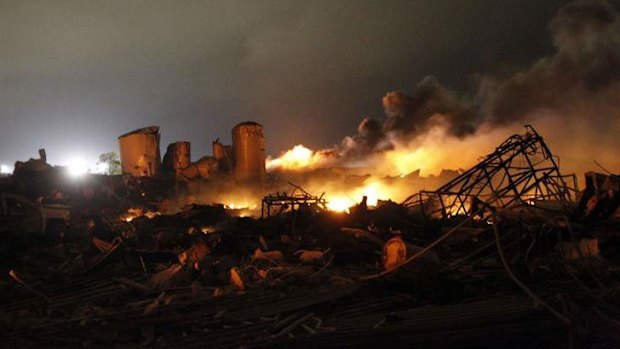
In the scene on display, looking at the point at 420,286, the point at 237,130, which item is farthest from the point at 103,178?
the point at 420,286

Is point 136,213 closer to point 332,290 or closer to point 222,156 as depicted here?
point 222,156

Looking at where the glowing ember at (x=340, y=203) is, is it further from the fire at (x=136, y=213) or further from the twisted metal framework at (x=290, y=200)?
the fire at (x=136, y=213)

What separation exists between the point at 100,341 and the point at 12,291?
3.65 m

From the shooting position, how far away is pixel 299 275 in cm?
845

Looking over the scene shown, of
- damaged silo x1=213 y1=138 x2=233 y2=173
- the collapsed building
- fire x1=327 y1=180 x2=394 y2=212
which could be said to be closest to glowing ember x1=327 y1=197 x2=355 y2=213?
fire x1=327 y1=180 x2=394 y2=212

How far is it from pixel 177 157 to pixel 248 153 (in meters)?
6.06

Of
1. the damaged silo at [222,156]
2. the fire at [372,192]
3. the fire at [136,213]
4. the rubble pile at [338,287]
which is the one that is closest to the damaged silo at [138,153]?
the damaged silo at [222,156]

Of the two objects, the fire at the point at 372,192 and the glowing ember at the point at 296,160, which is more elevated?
the glowing ember at the point at 296,160

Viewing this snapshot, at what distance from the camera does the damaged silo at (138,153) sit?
110 feet

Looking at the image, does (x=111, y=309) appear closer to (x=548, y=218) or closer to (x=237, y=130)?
(x=548, y=218)

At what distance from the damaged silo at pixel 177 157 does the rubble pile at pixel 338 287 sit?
877 inches

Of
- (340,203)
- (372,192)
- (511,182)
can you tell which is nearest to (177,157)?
(340,203)

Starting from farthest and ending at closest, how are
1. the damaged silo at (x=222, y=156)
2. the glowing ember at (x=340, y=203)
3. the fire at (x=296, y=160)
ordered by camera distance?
the fire at (x=296, y=160), the damaged silo at (x=222, y=156), the glowing ember at (x=340, y=203)

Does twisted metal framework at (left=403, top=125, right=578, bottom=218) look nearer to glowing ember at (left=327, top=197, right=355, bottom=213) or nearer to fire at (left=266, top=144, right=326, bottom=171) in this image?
glowing ember at (left=327, top=197, right=355, bottom=213)
